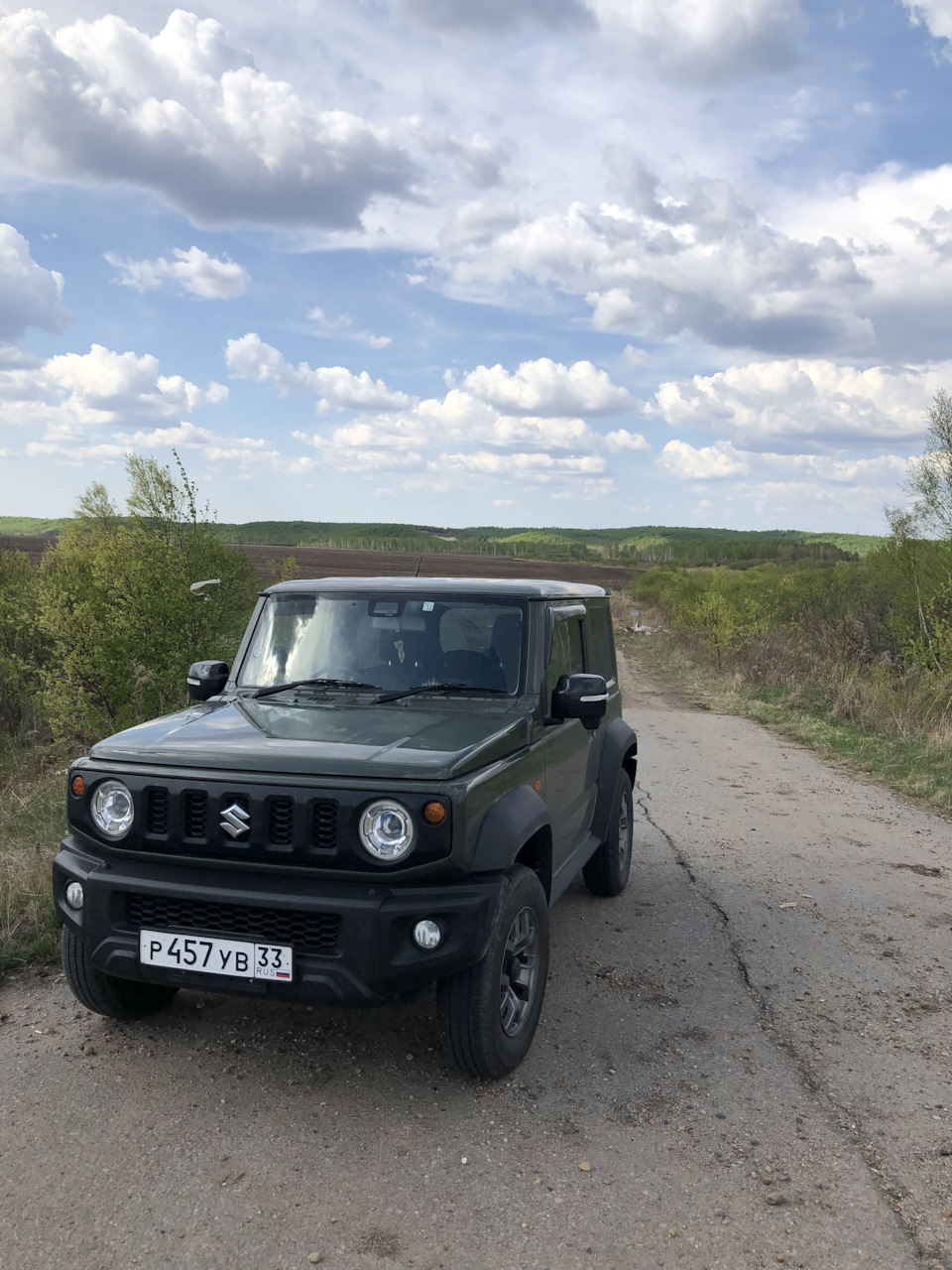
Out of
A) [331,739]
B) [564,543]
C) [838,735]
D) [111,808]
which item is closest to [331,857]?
[331,739]

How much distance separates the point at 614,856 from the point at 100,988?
10.1 ft

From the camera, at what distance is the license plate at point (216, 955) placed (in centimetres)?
328

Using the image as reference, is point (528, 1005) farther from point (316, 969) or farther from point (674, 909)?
Result: point (674, 909)

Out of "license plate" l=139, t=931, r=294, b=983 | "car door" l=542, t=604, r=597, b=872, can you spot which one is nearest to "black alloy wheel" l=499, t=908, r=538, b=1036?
"car door" l=542, t=604, r=597, b=872

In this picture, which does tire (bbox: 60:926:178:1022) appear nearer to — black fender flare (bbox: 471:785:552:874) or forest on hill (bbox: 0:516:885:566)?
black fender flare (bbox: 471:785:552:874)

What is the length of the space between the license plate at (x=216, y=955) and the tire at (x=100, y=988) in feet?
1.22

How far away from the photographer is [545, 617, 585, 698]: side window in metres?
4.65

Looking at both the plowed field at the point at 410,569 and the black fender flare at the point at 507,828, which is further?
the plowed field at the point at 410,569

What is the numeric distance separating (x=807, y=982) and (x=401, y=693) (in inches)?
98.6

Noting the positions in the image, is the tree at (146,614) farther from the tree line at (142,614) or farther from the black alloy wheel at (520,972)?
the black alloy wheel at (520,972)

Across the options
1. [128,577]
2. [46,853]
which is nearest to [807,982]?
[46,853]

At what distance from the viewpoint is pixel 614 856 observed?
5.87 m

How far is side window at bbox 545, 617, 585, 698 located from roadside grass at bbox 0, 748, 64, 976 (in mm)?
2867

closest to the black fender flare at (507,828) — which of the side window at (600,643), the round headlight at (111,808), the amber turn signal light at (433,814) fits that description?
the amber turn signal light at (433,814)
